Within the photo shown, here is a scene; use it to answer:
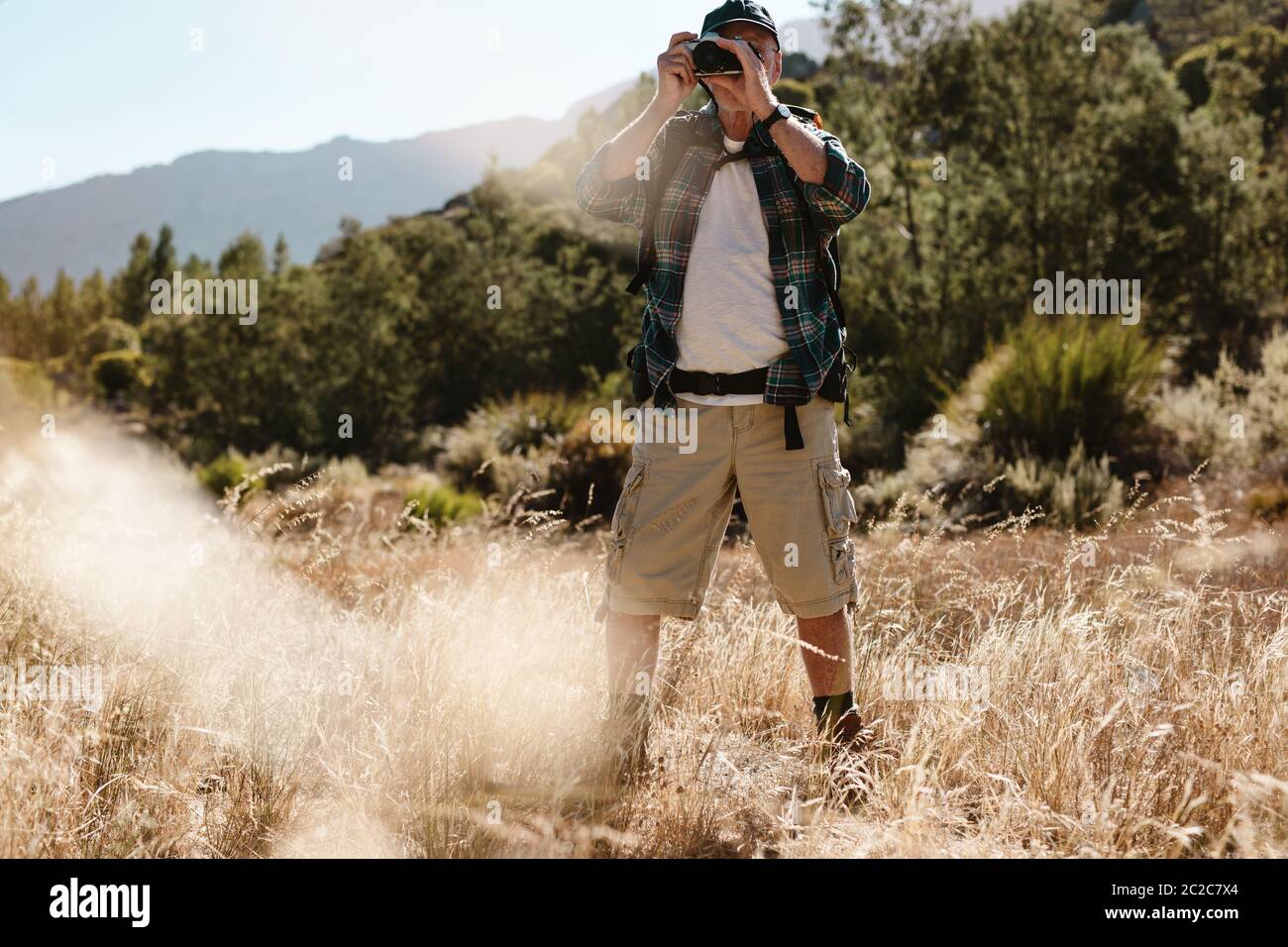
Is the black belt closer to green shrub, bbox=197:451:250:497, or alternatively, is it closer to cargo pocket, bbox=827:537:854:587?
cargo pocket, bbox=827:537:854:587

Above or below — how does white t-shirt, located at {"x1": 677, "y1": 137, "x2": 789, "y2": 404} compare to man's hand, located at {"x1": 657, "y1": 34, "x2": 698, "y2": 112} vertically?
below

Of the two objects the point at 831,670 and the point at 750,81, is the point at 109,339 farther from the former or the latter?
the point at 831,670

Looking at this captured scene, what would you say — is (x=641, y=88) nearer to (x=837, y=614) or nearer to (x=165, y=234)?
(x=837, y=614)

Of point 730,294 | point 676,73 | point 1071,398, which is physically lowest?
point 1071,398

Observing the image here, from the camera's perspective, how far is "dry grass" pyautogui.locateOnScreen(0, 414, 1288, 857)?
212 cm

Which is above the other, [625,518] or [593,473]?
[625,518]

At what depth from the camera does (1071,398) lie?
769 cm

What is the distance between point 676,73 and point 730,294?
58 centimetres

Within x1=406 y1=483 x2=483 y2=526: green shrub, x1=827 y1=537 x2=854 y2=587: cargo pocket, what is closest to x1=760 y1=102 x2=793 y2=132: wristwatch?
x1=827 y1=537 x2=854 y2=587: cargo pocket

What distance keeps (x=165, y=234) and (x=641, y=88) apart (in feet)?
141

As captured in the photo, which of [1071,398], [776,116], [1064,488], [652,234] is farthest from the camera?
[1071,398]

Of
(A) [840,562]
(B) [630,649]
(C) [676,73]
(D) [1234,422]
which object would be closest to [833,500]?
(A) [840,562]

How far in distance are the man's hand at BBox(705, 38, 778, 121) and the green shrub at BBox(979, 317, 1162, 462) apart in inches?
228

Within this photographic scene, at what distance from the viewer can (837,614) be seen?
250 cm
